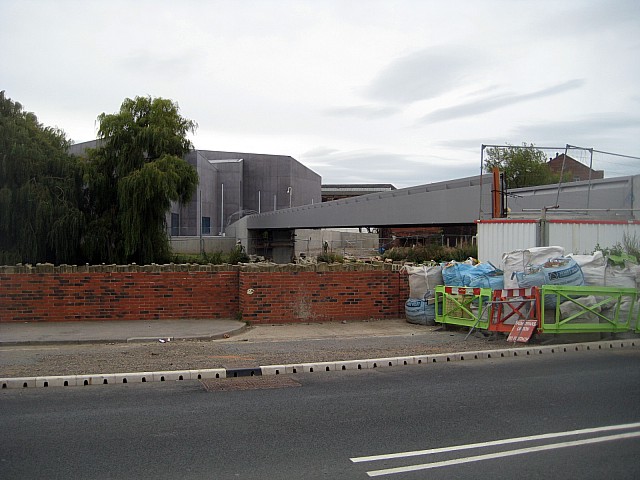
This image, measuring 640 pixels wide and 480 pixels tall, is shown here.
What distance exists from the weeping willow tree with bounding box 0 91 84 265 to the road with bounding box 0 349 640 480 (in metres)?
18.5

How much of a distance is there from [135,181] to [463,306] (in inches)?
718

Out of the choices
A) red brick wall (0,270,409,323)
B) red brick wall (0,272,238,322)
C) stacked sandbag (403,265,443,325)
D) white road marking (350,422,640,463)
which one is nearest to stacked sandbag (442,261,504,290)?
stacked sandbag (403,265,443,325)

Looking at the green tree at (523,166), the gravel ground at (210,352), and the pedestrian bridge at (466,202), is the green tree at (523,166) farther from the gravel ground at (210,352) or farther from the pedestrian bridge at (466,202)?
the gravel ground at (210,352)

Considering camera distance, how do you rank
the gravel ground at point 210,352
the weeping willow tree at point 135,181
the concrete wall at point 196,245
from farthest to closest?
1. the concrete wall at point 196,245
2. the weeping willow tree at point 135,181
3. the gravel ground at point 210,352

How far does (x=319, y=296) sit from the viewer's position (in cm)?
1493

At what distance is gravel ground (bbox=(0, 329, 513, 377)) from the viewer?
9.77 meters

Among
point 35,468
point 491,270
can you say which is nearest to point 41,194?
point 491,270

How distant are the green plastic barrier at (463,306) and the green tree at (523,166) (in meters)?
24.2

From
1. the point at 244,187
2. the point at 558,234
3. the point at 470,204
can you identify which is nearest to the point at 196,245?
the point at 244,187

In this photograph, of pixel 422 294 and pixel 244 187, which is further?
pixel 244 187

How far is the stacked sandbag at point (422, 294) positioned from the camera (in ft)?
47.7

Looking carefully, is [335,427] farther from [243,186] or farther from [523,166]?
[243,186]

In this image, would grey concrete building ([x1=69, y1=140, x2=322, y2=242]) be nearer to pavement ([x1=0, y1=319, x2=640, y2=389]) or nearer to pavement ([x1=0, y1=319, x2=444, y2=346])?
pavement ([x1=0, y1=319, x2=444, y2=346])

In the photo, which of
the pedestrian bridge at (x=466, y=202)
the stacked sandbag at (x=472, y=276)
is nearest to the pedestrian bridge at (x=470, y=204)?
the pedestrian bridge at (x=466, y=202)
